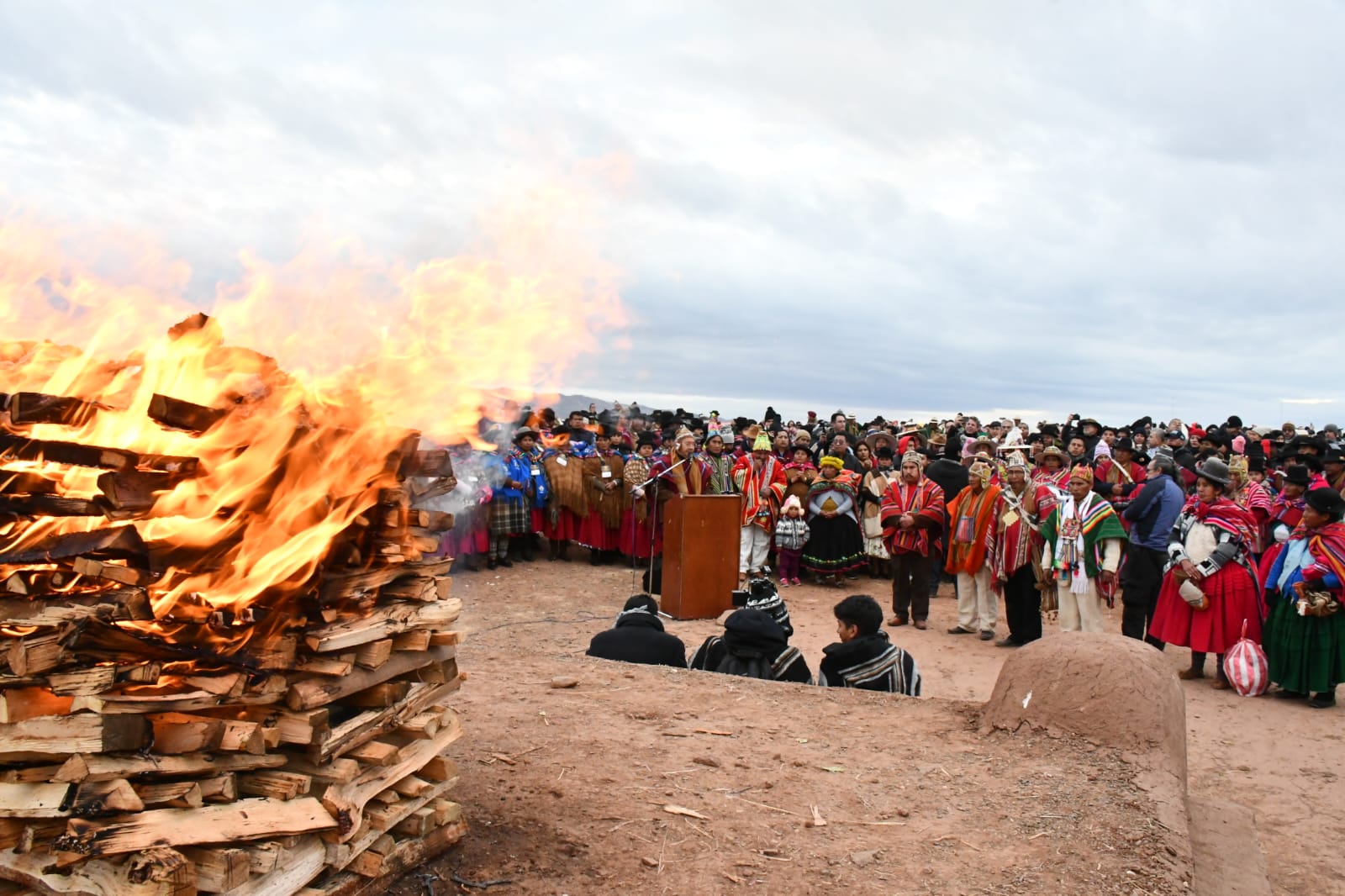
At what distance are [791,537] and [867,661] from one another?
762 cm

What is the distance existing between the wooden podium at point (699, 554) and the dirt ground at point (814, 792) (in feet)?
13.4

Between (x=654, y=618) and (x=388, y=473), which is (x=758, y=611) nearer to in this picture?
(x=654, y=618)

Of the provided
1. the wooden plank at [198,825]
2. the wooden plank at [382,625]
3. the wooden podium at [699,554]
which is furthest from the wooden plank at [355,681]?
the wooden podium at [699,554]

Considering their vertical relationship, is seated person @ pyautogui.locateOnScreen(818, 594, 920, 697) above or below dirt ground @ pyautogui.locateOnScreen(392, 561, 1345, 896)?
above

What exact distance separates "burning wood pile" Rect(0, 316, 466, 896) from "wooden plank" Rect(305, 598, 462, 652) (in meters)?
0.01

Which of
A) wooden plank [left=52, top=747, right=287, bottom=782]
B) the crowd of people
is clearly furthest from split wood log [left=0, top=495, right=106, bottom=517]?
the crowd of people

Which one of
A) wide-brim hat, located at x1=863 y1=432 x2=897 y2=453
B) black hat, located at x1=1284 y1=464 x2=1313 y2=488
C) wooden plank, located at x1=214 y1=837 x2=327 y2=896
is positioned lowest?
wooden plank, located at x1=214 y1=837 x2=327 y2=896

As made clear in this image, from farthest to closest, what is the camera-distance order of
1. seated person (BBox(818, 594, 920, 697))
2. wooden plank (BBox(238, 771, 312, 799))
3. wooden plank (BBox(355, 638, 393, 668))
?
seated person (BBox(818, 594, 920, 697)), wooden plank (BBox(355, 638, 393, 668)), wooden plank (BBox(238, 771, 312, 799))

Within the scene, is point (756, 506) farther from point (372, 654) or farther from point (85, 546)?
point (85, 546)

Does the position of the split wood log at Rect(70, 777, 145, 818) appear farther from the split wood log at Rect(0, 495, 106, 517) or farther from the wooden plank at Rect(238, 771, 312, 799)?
the split wood log at Rect(0, 495, 106, 517)

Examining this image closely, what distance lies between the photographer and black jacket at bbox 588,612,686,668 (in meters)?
8.20

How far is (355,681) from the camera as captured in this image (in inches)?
155

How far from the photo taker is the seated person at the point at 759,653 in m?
7.75

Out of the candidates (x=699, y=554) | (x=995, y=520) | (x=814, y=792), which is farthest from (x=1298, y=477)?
(x=814, y=792)
